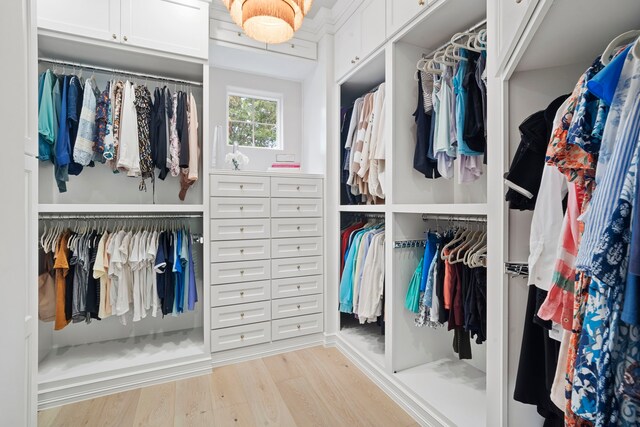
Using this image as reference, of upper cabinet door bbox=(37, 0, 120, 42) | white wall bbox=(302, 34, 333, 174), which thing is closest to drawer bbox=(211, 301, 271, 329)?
white wall bbox=(302, 34, 333, 174)

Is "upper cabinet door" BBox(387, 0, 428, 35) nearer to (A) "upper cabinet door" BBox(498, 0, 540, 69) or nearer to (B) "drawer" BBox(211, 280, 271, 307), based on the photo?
(A) "upper cabinet door" BBox(498, 0, 540, 69)

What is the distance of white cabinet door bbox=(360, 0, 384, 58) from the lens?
6.47 ft

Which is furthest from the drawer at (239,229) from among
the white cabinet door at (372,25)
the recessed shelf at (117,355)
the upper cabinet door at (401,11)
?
the upper cabinet door at (401,11)

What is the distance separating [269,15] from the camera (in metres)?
1.41

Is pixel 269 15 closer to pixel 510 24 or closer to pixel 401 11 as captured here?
pixel 401 11

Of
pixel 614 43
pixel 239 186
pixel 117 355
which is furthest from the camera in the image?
pixel 239 186

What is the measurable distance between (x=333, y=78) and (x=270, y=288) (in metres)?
1.79

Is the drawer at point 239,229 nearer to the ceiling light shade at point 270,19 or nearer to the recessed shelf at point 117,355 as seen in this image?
the recessed shelf at point 117,355

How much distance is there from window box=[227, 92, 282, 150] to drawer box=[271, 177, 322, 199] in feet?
2.30

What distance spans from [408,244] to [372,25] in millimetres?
1489

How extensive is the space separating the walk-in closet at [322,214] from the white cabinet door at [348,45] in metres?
0.03

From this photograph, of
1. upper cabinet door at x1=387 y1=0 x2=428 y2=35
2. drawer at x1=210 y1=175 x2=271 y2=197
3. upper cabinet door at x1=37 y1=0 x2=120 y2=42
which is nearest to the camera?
upper cabinet door at x1=387 y1=0 x2=428 y2=35

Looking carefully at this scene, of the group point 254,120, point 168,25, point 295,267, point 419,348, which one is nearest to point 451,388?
point 419,348

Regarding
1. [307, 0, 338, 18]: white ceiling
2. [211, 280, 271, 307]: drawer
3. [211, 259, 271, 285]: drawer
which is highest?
[307, 0, 338, 18]: white ceiling
